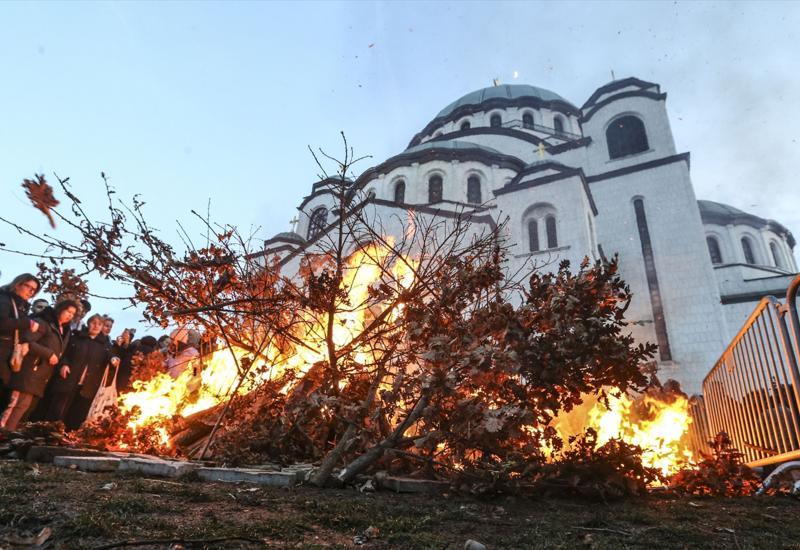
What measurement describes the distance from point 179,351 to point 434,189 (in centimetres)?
1822

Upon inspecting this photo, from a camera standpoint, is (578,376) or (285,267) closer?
(578,376)

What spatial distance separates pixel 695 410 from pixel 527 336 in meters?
6.49

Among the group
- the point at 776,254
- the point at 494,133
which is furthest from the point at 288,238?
the point at 776,254

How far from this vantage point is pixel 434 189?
25.4m

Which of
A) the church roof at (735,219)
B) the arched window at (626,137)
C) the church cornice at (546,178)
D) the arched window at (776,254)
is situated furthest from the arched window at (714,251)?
the church cornice at (546,178)

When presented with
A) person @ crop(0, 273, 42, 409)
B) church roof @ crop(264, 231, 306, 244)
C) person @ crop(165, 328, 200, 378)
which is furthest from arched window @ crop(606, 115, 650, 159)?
person @ crop(0, 273, 42, 409)

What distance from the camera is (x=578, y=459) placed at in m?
4.60

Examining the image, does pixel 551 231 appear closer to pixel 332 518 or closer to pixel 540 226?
pixel 540 226

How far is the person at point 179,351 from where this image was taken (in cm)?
912

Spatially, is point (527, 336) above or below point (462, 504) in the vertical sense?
above

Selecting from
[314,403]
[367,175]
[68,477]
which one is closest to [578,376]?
[314,403]

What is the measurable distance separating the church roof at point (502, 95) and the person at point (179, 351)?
3163 cm

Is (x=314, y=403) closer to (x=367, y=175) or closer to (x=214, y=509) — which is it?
(x=214, y=509)

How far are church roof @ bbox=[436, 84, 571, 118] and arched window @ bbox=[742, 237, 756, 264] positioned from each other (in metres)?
17.0
